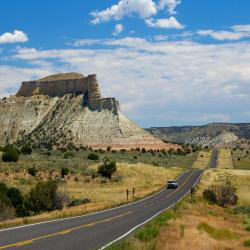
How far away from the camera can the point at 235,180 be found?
69.8m

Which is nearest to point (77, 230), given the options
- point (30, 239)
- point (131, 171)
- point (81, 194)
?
→ point (30, 239)

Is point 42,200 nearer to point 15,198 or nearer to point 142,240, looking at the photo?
point 15,198

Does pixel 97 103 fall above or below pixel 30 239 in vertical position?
above

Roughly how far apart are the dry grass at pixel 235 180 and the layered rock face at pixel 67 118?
48.1 m

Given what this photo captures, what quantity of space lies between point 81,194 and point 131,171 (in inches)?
935

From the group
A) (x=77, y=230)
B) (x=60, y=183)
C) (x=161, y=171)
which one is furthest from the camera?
(x=161, y=171)

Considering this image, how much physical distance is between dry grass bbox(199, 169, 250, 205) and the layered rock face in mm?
48097

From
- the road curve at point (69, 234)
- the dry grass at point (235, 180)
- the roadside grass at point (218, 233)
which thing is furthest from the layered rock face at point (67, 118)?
the roadside grass at point (218, 233)

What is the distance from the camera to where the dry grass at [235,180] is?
5306 cm

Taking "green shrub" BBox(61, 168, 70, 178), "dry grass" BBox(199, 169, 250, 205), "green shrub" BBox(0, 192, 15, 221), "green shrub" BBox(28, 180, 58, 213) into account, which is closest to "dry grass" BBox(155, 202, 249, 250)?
"green shrub" BBox(0, 192, 15, 221)

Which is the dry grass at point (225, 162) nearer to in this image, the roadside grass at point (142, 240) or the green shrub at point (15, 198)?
the green shrub at point (15, 198)

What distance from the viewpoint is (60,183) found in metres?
53.7

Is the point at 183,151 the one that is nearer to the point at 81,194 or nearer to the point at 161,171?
the point at 161,171

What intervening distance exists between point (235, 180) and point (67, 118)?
71.7 m
